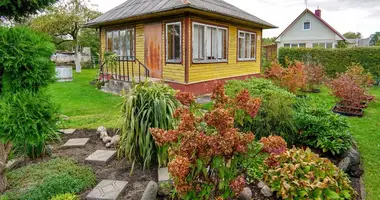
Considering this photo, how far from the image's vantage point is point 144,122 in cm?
331

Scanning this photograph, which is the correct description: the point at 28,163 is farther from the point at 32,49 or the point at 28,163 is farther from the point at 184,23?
the point at 184,23

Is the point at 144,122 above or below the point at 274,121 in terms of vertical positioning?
above

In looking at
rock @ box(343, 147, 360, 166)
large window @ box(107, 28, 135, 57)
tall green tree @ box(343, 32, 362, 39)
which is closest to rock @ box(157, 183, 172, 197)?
rock @ box(343, 147, 360, 166)

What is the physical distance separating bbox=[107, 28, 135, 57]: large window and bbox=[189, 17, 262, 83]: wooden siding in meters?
3.12

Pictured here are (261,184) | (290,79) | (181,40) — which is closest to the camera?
(261,184)

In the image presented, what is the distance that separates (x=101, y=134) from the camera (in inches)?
175

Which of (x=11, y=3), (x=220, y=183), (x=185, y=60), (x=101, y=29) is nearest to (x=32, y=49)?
(x=11, y=3)

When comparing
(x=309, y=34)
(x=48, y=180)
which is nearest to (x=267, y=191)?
(x=48, y=180)

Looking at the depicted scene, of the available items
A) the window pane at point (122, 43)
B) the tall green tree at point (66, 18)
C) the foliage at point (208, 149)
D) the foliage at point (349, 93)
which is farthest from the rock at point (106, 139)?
the tall green tree at point (66, 18)

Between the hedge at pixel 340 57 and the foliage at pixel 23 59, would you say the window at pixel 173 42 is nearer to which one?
the foliage at pixel 23 59

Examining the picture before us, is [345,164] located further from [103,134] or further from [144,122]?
[103,134]

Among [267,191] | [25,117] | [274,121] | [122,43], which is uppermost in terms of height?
[122,43]

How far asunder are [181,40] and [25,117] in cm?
661

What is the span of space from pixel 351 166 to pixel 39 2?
13.9ft
